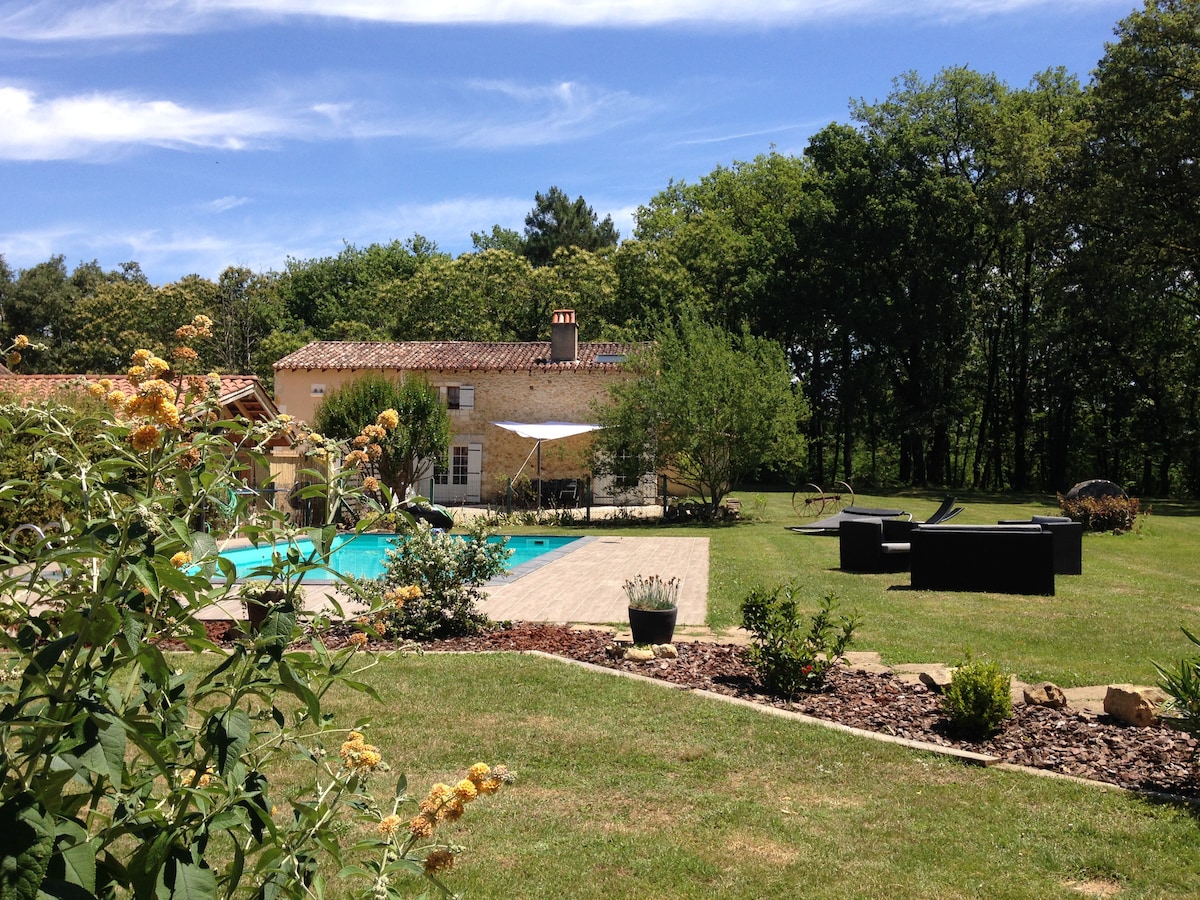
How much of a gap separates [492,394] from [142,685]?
94.7 feet

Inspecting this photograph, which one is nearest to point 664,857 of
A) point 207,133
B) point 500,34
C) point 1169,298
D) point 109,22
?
point 109,22

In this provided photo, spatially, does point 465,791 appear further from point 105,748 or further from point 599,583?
point 599,583

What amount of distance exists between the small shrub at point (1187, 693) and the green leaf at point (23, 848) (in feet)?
15.6

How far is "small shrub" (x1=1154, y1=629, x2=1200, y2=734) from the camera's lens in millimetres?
4727

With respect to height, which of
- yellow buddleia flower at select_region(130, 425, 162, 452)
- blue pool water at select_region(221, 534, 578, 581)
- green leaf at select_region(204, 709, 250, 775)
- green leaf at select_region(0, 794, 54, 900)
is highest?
yellow buddleia flower at select_region(130, 425, 162, 452)

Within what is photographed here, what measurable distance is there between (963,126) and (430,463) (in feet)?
78.7

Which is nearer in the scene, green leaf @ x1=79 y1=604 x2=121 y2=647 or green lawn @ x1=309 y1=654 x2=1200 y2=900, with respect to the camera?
green leaf @ x1=79 y1=604 x2=121 y2=647

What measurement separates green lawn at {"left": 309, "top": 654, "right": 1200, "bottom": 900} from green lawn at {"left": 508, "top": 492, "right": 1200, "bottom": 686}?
8.54 ft

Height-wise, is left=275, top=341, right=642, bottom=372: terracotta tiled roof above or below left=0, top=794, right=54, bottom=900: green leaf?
above

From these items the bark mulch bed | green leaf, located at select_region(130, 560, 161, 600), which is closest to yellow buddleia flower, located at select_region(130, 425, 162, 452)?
green leaf, located at select_region(130, 560, 161, 600)

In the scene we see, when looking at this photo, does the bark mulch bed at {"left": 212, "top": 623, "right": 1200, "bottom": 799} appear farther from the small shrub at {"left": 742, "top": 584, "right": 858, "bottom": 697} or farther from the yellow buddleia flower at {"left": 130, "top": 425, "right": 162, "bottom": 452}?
the yellow buddleia flower at {"left": 130, "top": 425, "right": 162, "bottom": 452}

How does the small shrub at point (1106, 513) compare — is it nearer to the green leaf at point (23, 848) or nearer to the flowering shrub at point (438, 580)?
the flowering shrub at point (438, 580)

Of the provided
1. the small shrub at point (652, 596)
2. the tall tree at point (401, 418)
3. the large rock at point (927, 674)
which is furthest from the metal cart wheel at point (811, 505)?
the large rock at point (927, 674)

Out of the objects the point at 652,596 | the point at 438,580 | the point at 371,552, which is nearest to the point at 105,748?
the point at 652,596
